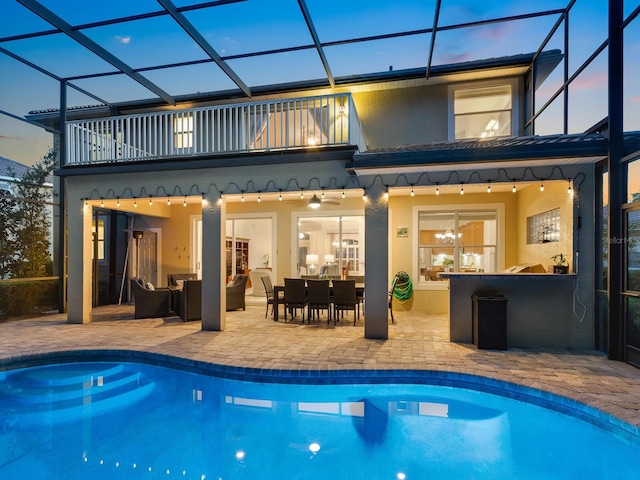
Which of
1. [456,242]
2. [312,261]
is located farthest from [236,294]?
[456,242]

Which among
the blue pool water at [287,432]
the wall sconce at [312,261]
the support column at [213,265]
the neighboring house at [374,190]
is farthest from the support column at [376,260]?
the wall sconce at [312,261]

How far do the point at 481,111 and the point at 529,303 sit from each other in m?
4.78

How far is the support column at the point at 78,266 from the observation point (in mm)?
7535

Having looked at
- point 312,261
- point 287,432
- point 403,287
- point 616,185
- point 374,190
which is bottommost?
point 287,432

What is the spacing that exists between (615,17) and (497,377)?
517cm

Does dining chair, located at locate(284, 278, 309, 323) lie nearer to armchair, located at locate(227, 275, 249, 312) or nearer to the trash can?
armchair, located at locate(227, 275, 249, 312)

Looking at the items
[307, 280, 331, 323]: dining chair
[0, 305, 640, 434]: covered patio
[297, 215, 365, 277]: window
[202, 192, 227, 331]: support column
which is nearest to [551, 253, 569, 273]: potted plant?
[0, 305, 640, 434]: covered patio

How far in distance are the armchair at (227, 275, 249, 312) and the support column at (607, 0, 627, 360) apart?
7674mm

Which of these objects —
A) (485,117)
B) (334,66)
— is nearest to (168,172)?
(334,66)

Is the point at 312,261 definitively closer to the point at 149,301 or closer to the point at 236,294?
the point at 236,294

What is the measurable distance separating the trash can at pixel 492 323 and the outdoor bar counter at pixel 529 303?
0.28m

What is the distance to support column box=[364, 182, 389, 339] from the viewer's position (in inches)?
241

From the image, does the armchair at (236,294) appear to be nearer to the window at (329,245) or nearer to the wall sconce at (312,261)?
the window at (329,245)

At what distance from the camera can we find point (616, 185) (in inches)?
194
